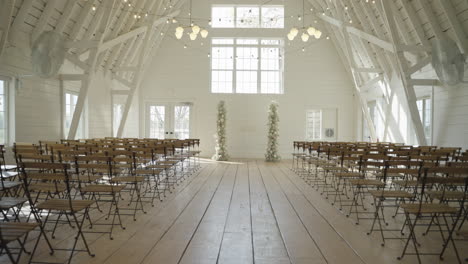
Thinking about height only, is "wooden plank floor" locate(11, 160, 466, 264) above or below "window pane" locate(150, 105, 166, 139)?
below

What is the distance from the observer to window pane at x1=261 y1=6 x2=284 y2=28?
52.0ft

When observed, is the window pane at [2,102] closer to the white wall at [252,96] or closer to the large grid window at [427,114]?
the white wall at [252,96]

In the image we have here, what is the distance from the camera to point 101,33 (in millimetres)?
9547

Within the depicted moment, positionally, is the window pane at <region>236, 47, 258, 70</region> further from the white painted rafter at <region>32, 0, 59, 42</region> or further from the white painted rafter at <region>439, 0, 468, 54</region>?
the white painted rafter at <region>439, 0, 468, 54</region>

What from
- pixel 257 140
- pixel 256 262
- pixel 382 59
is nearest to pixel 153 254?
pixel 256 262

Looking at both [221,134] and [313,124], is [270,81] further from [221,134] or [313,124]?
[221,134]

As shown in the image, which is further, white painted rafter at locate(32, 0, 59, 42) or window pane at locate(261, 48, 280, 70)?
window pane at locate(261, 48, 280, 70)

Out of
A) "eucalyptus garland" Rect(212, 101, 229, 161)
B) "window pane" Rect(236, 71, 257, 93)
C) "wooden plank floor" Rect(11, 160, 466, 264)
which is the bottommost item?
"wooden plank floor" Rect(11, 160, 466, 264)

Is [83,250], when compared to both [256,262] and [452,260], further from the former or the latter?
[452,260]

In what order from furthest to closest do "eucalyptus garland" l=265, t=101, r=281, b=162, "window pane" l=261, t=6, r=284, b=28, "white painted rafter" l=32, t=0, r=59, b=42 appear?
"window pane" l=261, t=6, r=284, b=28, "eucalyptus garland" l=265, t=101, r=281, b=162, "white painted rafter" l=32, t=0, r=59, b=42

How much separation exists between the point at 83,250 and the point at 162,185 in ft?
13.8

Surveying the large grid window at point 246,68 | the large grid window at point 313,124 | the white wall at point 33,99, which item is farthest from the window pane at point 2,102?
the large grid window at point 313,124

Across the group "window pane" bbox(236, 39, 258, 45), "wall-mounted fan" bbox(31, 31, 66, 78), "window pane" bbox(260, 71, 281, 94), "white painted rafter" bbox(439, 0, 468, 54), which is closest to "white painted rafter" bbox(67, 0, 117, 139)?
"wall-mounted fan" bbox(31, 31, 66, 78)

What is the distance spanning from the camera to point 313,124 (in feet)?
52.4
